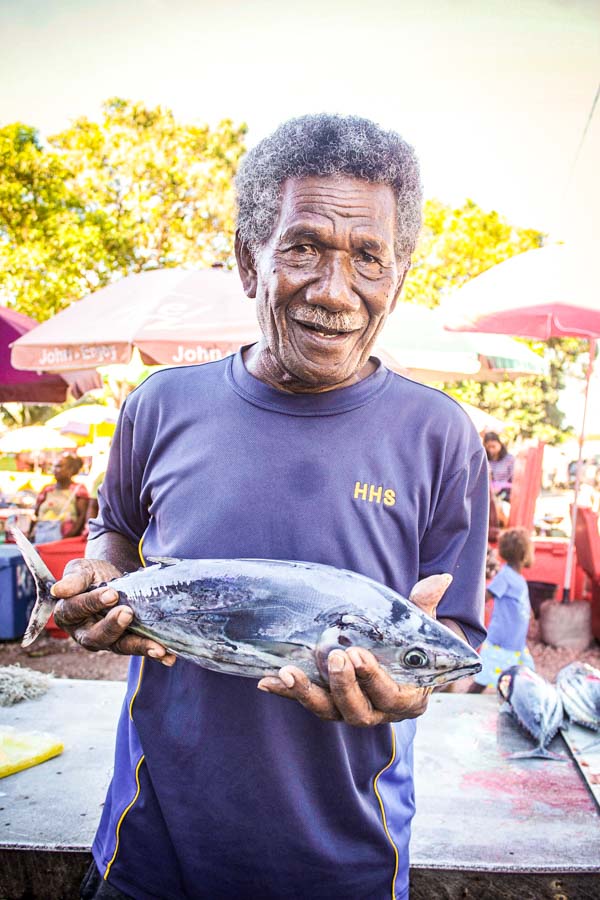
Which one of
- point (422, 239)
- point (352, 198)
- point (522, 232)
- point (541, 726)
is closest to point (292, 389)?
point (352, 198)

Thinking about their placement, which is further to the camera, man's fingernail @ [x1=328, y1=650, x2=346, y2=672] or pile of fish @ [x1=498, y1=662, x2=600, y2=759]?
pile of fish @ [x1=498, y1=662, x2=600, y2=759]

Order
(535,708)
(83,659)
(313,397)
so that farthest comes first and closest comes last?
(83,659) → (535,708) → (313,397)

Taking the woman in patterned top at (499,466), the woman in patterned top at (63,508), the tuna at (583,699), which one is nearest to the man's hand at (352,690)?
the tuna at (583,699)

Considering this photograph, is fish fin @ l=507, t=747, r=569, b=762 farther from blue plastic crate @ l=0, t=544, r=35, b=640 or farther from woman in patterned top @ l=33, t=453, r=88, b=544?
woman in patterned top @ l=33, t=453, r=88, b=544

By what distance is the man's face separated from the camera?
5.19 feet

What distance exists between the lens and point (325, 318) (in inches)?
63.1

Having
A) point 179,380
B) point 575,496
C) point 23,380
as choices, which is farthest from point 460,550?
point 23,380

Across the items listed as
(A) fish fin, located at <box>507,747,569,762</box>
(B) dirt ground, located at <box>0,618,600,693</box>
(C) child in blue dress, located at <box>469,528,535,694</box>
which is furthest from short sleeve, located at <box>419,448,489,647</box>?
(B) dirt ground, located at <box>0,618,600,693</box>

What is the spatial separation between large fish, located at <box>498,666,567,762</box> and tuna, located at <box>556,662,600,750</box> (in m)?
0.09

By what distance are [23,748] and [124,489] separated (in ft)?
6.41

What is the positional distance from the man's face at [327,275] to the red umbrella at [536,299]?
5401mm

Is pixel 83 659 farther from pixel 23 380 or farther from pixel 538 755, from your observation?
pixel 538 755

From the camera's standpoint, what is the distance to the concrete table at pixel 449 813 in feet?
8.21

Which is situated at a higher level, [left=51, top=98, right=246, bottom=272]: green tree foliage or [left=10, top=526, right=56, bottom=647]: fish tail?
[left=51, top=98, right=246, bottom=272]: green tree foliage
